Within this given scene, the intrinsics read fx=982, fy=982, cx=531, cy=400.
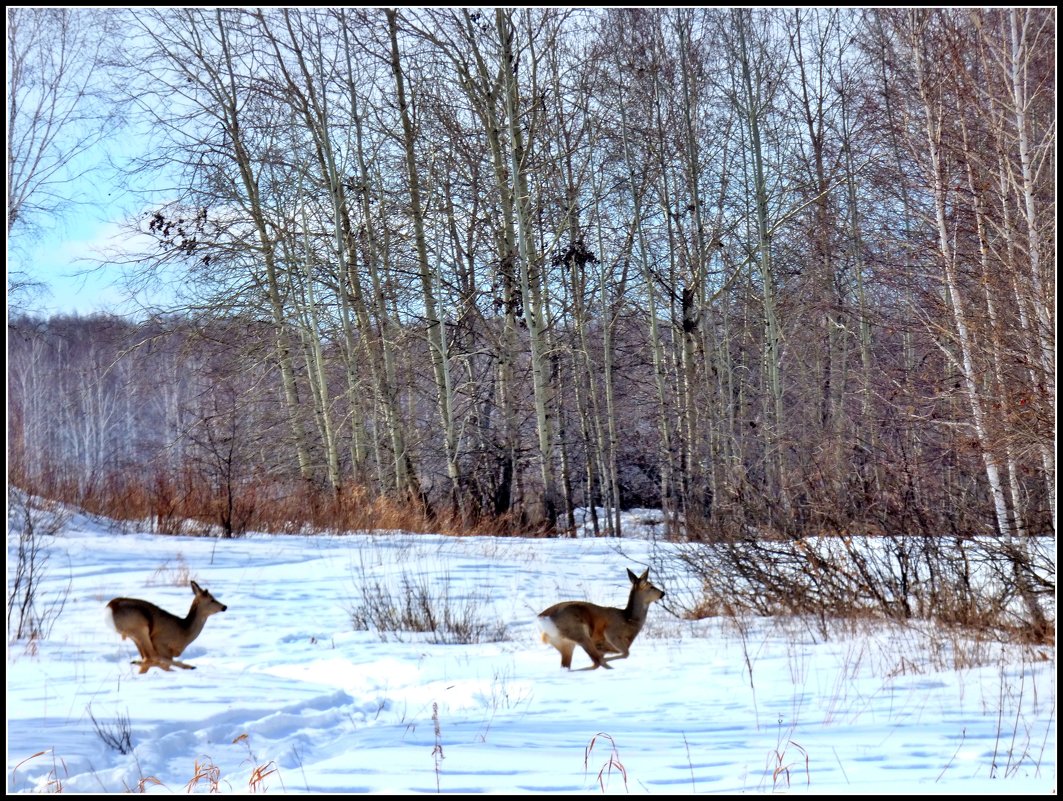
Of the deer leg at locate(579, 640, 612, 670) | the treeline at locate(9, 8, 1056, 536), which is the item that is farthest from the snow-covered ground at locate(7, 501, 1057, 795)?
the treeline at locate(9, 8, 1056, 536)

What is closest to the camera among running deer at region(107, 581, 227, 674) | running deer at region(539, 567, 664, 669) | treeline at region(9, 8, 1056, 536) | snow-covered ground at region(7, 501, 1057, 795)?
snow-covered ground at region(7, 501, 1057, 795)

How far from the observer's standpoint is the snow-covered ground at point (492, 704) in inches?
147

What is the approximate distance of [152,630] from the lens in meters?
5.91

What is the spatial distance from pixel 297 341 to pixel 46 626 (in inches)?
624

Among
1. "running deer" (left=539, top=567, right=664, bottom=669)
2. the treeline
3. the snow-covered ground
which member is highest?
the treeline

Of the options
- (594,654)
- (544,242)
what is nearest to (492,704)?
(594,654)

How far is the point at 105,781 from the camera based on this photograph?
12.3 feet

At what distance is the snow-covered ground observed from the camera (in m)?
3.74

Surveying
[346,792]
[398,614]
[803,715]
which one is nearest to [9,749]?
[346,792]

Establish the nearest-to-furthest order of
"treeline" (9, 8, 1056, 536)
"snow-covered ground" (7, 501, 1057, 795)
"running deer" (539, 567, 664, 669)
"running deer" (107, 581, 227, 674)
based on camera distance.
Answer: "snow-covered ground" (7, 501, 1057, 795)
"running deer" (107, 581, 227, 674)
"running deer" (539, 567, 664, 669)
"treeline" (9, 8, 1056, 536)

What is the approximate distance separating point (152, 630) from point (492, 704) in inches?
84.3

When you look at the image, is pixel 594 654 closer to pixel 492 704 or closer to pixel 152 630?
pixel 492 704

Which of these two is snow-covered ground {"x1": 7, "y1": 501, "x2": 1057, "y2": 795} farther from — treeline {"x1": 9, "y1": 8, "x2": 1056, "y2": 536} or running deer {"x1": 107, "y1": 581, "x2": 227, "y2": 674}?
treeline {"x1": 9, "y1": 8, "x2": 1056, "y2": 536}

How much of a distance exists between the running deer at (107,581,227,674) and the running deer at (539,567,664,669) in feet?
7.28
